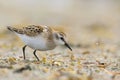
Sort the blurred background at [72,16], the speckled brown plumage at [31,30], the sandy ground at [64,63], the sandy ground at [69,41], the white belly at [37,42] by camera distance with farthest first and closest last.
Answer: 1. the blurred background at [72,16]
2. the speckled brown plumage at [31,30]
3. the white belly at [37,42]
4. the sandy ground at [69,41]
5. the sandy ground at [64,63]

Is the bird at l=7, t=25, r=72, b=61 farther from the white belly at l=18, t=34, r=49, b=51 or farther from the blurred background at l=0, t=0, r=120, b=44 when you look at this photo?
the blurred background at l=0, t=0, r=120, b=44

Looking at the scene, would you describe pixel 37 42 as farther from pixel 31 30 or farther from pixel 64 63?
pixel 64 63

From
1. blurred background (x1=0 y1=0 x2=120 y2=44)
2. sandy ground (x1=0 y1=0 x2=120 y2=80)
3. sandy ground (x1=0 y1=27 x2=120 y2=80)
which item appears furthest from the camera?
blurred background (x1=0 y1=0 x2=120 y2=44)

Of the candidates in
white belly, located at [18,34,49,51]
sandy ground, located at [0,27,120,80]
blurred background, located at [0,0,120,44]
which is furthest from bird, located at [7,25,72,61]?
blurred background, located at [0,0,120,44]

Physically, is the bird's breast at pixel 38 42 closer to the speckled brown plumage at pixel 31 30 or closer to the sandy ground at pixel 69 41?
the speckled brown plumage at pixel 31 30

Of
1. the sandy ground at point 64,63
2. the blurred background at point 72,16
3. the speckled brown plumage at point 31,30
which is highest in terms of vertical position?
the blurred background at point 72,16

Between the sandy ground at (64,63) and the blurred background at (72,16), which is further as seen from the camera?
the blurred background at (72,16)

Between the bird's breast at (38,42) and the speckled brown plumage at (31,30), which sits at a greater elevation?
the speckled brown plumage at (31,30)

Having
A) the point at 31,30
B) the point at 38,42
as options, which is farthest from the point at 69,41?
the point at 38,42

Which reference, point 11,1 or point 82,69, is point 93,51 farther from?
point 11,1

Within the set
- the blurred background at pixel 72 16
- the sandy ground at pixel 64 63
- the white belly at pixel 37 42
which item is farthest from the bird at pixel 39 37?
the blurred background at pixel 72 16
